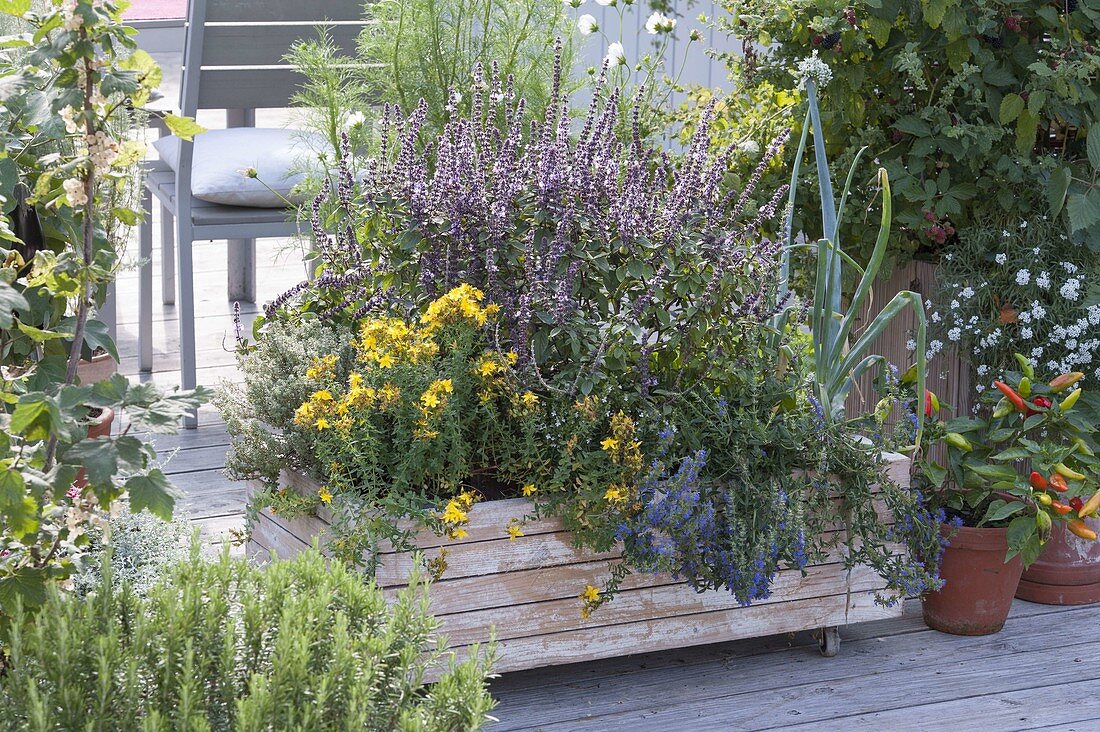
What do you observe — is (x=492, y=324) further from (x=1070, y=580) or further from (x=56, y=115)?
(x=1070, y=580)

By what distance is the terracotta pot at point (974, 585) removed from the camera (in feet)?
7.13

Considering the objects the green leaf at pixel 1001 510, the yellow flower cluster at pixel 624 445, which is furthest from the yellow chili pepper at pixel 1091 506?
the yellow flower cluster at pixel 624 445

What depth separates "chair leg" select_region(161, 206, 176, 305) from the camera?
13.0 ft

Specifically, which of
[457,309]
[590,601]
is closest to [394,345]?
[457,309]

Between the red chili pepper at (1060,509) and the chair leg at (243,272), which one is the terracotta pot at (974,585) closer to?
the red chili pepper at (1060,509)

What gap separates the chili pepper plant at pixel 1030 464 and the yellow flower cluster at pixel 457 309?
2.89 feet

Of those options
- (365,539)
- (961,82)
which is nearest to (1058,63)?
(961,82)

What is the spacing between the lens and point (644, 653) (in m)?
2.14

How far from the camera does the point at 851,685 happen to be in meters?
2.08

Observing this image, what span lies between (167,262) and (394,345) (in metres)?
2.67

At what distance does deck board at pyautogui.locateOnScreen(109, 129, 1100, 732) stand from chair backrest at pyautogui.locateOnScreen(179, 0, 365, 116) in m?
1.43

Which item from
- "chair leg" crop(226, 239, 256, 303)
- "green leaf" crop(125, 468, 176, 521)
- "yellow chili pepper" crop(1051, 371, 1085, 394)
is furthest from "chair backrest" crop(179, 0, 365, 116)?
"green leaf" crop(125, 468, 176, 521)

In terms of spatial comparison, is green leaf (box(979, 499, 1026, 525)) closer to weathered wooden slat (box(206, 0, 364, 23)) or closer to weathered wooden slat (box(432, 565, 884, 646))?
weathered wooden slat (box(432, 565, 884, 646))

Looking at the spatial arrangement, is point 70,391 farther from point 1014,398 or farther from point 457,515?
point 1014,398
